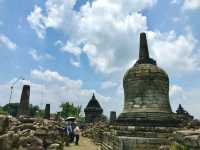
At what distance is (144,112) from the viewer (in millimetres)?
13852

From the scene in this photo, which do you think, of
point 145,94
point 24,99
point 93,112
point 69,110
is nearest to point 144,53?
point 145,94

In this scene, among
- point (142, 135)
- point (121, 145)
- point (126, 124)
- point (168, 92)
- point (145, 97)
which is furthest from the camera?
point (168, 92)

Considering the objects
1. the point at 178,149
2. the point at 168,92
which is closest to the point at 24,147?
the point at 178,149

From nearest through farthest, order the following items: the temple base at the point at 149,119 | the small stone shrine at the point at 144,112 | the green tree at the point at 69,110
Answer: the small stone shrine at the point at 144,112 < the temple base at the point at 149,119 < the green tree at the point at 69,110

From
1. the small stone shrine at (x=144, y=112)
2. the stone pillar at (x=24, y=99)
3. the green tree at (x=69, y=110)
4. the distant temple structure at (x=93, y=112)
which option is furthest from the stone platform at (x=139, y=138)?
the green tree at (x=69, y=110)

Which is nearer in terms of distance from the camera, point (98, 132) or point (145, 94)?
point (145, 94)

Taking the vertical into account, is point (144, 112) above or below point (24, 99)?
below

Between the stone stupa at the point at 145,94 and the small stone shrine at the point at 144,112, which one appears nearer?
the small stone shrine at the point at 144,112

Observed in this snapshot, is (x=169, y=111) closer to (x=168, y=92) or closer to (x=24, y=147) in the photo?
(x=168, y=92)

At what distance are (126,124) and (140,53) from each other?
197 inches

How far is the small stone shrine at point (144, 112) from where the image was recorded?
11703 mm

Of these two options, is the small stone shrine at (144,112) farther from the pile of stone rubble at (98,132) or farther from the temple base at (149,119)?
the pile of stone rubble at (98,132)

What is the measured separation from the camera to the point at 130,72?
15.5 meters

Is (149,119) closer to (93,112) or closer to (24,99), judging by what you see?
(24,99)
